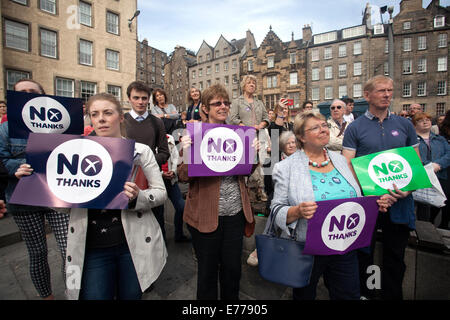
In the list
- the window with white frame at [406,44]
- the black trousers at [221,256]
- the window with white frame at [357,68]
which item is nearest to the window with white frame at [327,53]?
the window with white frame at [357,68]

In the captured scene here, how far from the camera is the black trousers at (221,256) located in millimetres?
1882

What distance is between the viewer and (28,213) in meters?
2.15

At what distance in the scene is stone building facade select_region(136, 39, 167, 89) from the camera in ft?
181

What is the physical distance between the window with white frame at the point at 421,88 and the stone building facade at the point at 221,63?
26327mm

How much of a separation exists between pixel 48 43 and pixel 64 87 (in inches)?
120

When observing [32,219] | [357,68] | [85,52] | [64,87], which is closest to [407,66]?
[357,68]

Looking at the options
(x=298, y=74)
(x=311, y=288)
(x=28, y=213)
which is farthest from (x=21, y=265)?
(x=298, y=74)

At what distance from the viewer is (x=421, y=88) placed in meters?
29.8

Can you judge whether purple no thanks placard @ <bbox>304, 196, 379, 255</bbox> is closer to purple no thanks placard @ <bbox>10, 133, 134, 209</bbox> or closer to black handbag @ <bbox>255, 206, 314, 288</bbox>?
black handbag @ <bbox>255, 206, 314, 288</bbox>

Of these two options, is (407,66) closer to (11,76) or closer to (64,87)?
(64,87)

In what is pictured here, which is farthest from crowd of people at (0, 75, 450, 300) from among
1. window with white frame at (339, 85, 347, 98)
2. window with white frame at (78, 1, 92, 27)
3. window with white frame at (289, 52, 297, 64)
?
window with white frame at (289, 52, 297, 64)

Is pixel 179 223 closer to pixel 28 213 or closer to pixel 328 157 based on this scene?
pixel 28 213

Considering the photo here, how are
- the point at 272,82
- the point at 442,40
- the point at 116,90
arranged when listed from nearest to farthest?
the point at 116,90 → the point at 442,40 → the point at 272,82
